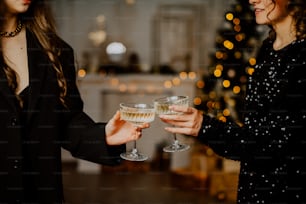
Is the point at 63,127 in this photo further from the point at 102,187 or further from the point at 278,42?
the point at 102,187

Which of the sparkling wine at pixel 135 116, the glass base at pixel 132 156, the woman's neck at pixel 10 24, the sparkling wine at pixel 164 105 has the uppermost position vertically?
the woman's neck at pixel 10 24

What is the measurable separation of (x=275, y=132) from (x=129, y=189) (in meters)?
2.29

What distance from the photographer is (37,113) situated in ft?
3.70

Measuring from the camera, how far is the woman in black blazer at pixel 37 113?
1.10 meters

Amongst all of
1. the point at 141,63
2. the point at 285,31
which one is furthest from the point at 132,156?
the point at 141,63

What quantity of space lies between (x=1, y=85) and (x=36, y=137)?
0.15 metres

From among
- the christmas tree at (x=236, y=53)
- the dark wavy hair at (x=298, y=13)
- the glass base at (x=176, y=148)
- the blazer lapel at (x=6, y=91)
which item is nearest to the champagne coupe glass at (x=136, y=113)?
the glass base at (x=176, y=148)

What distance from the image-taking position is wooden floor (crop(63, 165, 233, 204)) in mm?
3078

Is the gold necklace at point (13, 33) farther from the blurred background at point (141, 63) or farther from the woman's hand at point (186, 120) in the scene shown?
the blurred background at point (141, 63)

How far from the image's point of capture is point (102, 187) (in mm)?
3355

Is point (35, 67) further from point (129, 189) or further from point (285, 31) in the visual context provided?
point (129, 189)

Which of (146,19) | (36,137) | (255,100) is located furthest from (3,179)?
(146,19)

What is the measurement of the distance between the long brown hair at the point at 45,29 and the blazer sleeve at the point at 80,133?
3cm

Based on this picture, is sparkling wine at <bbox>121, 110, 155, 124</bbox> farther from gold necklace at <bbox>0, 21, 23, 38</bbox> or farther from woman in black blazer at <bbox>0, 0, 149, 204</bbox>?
gold necklace at <bbox>0, 21, 23, 38</bbox>
